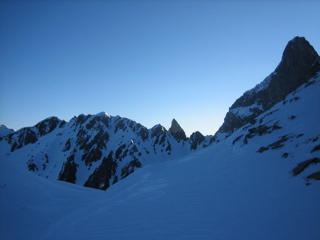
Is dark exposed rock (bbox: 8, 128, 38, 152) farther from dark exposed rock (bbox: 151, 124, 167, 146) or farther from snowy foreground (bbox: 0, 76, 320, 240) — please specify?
snowy foreground (bbox: 0, 76, 320, 240)

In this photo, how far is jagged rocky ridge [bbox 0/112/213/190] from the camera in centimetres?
9806

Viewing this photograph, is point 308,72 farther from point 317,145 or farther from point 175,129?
point 175,129

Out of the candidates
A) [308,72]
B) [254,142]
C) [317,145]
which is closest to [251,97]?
[308,72]

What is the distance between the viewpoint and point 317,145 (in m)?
12.8

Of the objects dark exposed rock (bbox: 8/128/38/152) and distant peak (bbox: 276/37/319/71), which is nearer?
distant peak (bbox: 276/37/319/71)

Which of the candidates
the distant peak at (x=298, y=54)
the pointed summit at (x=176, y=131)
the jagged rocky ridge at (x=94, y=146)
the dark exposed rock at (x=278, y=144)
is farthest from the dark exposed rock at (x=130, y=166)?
the dark exposed rock at (x=278, y=144)

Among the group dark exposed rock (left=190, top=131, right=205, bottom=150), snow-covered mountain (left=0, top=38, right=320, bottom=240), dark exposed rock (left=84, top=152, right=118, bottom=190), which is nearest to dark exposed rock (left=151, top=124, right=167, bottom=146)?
dark exposed rock (left=190, top=131, right=205, bottom=150)

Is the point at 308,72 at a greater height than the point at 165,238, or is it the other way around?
the point at 308,72

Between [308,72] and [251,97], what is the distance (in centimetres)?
5963

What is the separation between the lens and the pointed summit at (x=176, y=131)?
14825 cm

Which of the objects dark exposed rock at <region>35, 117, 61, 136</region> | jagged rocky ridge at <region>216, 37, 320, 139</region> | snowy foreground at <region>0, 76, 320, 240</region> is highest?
dark exposed rock at <region>35, 117, 61, 136</region>

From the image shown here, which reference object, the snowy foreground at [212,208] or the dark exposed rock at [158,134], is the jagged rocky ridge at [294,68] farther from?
the dark exposed rock at [158,134]

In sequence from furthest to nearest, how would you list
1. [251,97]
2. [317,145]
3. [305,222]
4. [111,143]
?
[111,143] → [251,97] → [317,145] → [305,222]

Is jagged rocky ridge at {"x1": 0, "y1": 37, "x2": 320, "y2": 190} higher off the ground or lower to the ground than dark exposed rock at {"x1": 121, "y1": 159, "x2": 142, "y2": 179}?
higher
